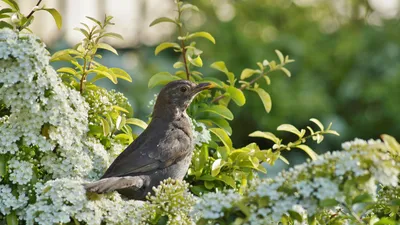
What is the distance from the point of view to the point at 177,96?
3.98 metres

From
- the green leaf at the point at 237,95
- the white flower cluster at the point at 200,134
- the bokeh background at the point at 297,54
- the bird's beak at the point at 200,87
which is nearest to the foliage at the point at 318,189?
the white flower cluster at the point at 200,134

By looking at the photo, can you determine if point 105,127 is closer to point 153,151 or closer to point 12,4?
point 153,151

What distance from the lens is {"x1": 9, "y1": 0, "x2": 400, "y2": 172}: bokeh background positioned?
29.6 feet

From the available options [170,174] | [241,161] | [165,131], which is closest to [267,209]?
[241,161]

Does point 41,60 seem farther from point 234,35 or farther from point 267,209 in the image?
point 234,35

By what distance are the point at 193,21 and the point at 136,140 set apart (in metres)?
6.30

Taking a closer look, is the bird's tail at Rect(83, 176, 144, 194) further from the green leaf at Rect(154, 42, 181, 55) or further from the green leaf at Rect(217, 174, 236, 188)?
the green leaf at Rect(154, 42, 181, 55)

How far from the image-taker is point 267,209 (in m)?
2.53

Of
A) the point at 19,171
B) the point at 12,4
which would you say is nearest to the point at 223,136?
the point at 19,171

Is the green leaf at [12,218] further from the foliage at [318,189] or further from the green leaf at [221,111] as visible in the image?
the green leaf at [221,111]

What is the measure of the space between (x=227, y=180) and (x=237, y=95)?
1.62ft

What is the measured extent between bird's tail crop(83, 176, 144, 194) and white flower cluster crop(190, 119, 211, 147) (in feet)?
1.06

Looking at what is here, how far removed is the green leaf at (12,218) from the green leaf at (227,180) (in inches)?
36.6

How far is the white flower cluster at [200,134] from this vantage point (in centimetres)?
363
